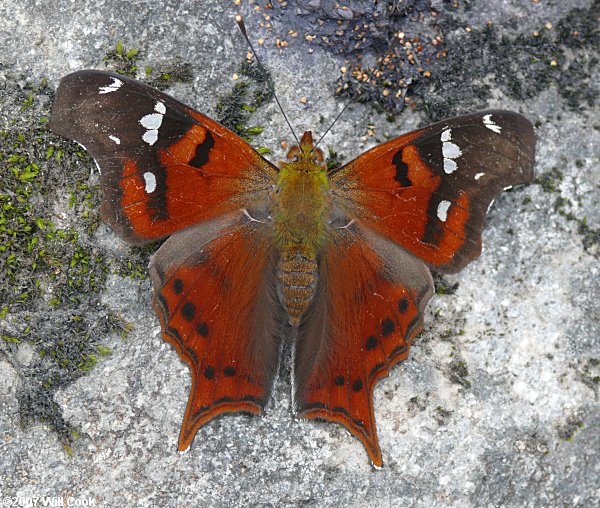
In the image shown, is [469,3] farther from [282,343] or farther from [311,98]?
[282,343]

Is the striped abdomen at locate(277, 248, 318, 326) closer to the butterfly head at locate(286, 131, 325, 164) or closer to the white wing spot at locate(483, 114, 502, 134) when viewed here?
the butterfly head at locate(286, 131, 325, 164)

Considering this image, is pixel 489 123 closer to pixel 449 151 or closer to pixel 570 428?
pixel 449 151

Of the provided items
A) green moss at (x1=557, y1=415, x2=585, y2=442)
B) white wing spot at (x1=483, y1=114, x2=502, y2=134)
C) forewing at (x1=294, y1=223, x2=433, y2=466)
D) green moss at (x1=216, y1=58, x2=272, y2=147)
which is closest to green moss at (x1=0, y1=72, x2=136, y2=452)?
green moss at (x1=216, y1=58, x2=272, y2=147)

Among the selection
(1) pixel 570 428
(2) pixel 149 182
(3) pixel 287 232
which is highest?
(2) pixel 149 182

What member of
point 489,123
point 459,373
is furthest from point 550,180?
point 459,373

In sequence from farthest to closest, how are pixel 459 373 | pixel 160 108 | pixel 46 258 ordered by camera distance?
pixel 459 373
pixel 46 258
pixel 160 108

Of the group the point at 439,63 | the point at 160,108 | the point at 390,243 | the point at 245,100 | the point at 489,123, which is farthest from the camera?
the point at 439,63

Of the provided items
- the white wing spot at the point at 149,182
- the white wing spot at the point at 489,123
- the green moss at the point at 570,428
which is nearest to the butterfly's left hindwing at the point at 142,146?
the white wing spot at the point at 149,182

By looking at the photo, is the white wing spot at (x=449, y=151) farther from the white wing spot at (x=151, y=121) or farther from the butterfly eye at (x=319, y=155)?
the white wing spot at (x=151, y=121)
